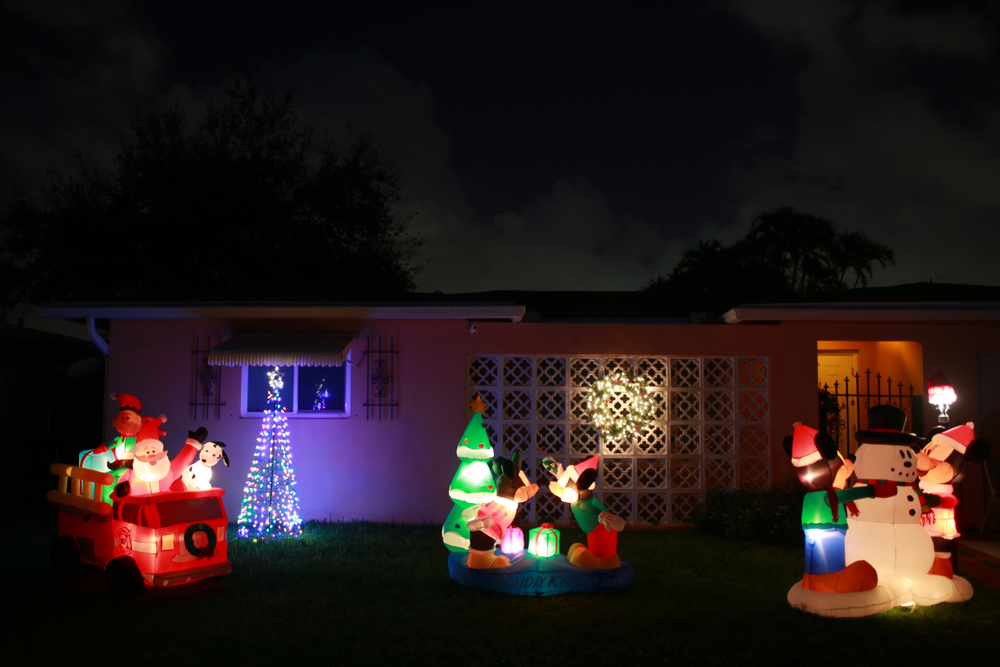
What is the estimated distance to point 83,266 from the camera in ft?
57.1

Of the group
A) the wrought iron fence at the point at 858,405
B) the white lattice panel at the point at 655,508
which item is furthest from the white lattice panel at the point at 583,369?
the wrought iron fence at the point at 858,405

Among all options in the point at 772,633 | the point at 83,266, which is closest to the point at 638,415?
the point at 772,633

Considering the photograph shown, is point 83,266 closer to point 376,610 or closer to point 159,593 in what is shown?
point 159,593

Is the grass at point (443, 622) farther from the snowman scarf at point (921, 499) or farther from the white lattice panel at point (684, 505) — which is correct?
the white lattice panel at point (684, 505)

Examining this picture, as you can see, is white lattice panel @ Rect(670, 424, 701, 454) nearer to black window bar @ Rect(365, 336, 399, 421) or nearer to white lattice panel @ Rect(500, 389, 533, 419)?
white lattice panel @ Rect(500, 389, 533, 419)

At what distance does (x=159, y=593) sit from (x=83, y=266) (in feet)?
47.4

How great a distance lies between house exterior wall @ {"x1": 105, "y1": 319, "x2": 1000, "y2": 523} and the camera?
8.82m

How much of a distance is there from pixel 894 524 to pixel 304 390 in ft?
22.5

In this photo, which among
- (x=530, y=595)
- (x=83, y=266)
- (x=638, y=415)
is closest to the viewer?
(x=530, y=595)

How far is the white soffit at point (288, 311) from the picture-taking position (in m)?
8.52

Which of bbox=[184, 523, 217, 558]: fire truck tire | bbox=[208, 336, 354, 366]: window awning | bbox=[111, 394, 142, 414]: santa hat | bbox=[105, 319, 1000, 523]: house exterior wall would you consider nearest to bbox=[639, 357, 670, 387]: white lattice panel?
bbox=[105, 319, 1000, 523]: house exterior wall

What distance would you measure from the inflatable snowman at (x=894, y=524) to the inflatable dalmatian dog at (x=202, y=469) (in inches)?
223

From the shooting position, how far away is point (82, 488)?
257 inches

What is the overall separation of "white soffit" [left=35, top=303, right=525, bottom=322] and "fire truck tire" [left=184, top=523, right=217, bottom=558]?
321 centimetres
